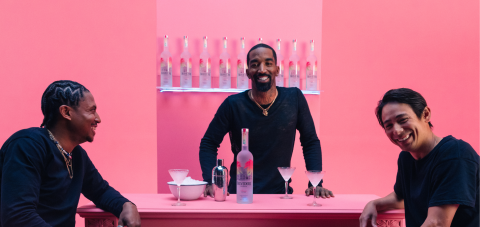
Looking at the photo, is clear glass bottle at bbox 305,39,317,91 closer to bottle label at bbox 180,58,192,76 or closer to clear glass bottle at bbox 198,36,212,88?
clear glass bottle at bbox 198,36,212,88

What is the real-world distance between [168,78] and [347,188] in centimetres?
196

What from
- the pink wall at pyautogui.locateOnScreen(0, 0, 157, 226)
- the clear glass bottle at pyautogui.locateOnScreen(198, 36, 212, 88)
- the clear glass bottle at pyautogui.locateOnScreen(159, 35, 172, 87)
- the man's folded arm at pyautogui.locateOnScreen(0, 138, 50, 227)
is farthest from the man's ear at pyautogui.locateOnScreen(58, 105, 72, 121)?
the pink wall at pyautogui.locateOnScreen(0, 0, 157, 226)

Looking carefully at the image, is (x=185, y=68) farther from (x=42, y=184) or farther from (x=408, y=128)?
(x=408, y=128)

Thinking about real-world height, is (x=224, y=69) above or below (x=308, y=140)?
above

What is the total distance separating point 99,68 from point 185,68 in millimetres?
741

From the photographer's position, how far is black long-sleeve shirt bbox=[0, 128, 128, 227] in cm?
122

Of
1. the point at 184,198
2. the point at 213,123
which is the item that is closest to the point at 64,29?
the point at 213,123

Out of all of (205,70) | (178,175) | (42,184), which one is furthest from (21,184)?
(205,70)

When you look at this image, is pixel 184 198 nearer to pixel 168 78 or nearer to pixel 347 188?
pixel 168 78

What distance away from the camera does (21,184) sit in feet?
4.04

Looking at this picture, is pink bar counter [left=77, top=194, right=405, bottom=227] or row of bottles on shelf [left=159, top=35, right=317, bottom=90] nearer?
pink bar counter [left=77, top=194, right=405, bottom=227]

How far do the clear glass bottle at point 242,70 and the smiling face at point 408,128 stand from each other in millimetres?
1798

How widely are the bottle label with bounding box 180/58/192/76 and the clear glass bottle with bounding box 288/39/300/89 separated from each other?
81cm

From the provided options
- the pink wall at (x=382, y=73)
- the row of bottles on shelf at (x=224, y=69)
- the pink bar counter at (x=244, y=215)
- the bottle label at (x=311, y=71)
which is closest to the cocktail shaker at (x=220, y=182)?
the pink bar counter at (x=244, y=215)
